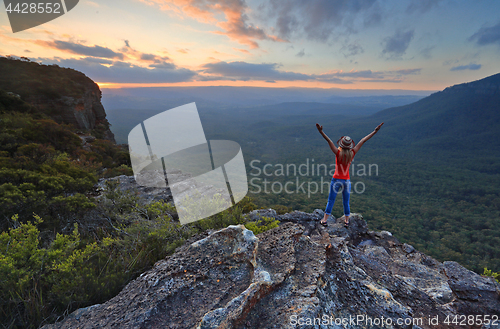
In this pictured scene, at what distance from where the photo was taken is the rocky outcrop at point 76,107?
1939cm

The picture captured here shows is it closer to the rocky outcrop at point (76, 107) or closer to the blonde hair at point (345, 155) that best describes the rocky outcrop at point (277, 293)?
the blonde hair at point (345, 155)

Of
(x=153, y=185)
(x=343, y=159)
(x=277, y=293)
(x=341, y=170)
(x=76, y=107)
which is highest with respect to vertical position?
(x=76, y=107)

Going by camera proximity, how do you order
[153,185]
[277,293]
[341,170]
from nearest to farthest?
[277,293] < [341,170] < [153,185]

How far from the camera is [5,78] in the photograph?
64.9 feet

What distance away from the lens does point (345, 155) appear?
4.79m

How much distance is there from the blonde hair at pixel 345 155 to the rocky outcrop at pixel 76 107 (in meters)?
25.8

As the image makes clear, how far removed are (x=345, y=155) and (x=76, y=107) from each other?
27.1m

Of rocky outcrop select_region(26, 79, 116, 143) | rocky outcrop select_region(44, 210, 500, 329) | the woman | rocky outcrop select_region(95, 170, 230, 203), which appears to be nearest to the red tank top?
the woman

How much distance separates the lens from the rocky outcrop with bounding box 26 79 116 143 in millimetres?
19391

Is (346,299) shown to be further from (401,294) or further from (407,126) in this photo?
(407,126)

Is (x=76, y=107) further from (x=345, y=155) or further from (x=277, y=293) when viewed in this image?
(x=277, y=293)

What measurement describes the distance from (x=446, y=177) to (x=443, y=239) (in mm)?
67546

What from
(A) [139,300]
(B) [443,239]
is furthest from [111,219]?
(B) [443,239]

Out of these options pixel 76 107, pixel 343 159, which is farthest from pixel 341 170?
pixel 76 107
